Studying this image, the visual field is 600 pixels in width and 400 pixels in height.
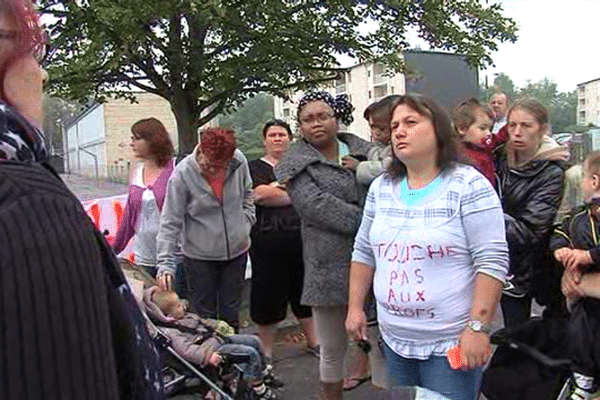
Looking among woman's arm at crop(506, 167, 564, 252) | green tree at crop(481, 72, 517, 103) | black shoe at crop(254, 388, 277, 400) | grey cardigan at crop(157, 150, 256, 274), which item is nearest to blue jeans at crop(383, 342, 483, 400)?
woman's arm at crop(506, 167, 564, 252)

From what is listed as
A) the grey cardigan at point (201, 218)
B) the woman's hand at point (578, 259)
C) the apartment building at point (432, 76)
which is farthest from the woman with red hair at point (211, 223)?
the apartment building at point (432, 76)

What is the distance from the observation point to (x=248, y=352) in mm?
3246

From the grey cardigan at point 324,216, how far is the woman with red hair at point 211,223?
0.84 metres

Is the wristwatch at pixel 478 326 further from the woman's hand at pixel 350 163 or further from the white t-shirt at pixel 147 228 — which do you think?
the white t-shirt at pixel 147 228

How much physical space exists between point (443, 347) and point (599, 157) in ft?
4.31

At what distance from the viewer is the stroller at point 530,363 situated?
3.02 meters

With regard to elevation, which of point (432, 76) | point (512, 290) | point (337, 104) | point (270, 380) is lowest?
point (270, 380)

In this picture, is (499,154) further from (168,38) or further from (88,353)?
(88,353)

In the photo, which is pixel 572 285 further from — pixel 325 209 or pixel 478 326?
pixel 325 209

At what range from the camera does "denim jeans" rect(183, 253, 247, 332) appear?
13.8ft

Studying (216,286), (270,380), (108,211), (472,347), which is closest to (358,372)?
(270,380)

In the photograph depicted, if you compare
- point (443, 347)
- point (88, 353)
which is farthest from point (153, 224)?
point (88, 353)

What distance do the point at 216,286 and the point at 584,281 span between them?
231 centimetres

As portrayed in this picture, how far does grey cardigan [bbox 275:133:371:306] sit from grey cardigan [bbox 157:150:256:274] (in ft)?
2.83
